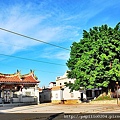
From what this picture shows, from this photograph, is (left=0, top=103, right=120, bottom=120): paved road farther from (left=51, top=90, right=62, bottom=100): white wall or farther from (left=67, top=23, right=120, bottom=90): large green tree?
(left=51, top=90, right=62, bottom=100): white wall

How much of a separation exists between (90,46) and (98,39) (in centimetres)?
161

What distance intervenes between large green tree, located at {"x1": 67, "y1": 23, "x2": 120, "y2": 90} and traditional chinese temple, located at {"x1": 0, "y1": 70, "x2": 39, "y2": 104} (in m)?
9.38

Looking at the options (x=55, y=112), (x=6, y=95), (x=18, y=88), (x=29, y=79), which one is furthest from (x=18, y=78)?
(x=55, y=112)

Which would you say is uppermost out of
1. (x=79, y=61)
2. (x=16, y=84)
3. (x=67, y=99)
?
(x=79, y=61)

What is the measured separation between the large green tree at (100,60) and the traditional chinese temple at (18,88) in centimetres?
938

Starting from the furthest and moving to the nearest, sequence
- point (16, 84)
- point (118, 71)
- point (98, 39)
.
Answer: point (16, 84) → point (98, 39) → point (118, 71)

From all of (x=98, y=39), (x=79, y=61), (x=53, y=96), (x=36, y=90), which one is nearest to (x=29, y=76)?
(x=36, y=90)

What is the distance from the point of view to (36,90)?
40.4 meters

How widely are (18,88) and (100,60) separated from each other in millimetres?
14964

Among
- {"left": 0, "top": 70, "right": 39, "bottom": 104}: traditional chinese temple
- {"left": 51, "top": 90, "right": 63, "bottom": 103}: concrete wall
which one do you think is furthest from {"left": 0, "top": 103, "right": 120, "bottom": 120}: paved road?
{"left": 51, "top": 90, "right": 63, "bottom": 103}: concrete wall

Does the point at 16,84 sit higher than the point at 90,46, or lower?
lower

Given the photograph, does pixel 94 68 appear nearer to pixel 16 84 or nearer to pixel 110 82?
pixel 110 82

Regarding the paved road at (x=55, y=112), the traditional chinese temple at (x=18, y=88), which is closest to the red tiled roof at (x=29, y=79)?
the traditional chinese temple at (x=18, y=88)

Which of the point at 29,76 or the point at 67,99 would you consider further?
the point at 67,99
